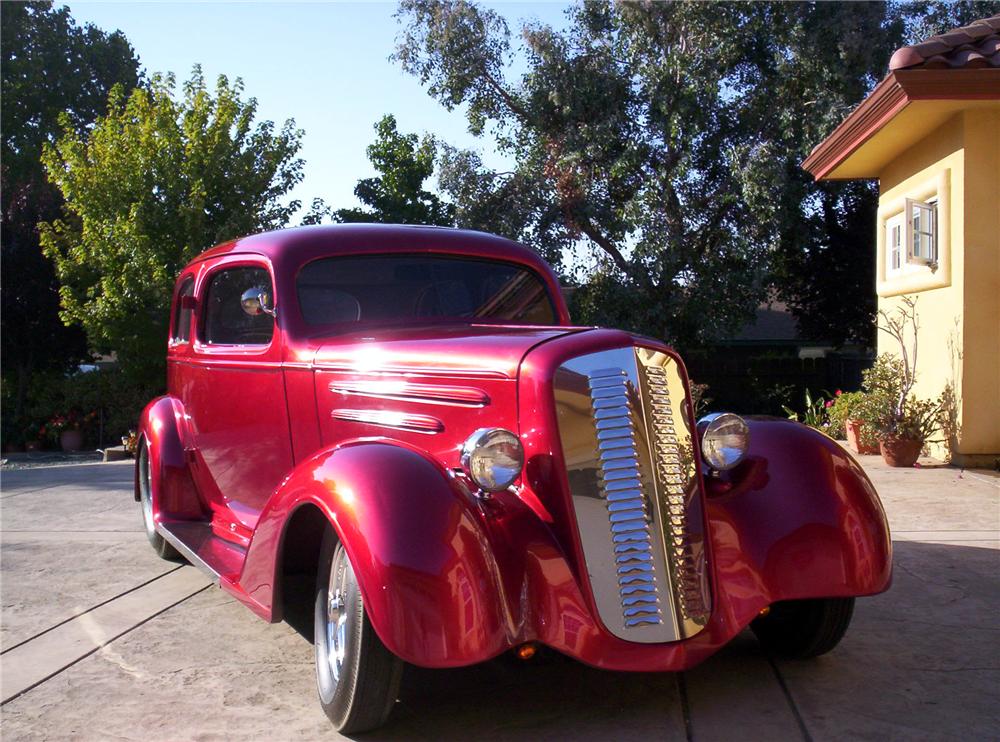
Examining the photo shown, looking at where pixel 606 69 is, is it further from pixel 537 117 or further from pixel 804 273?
pixel 804 273

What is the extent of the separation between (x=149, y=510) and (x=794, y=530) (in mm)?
4101

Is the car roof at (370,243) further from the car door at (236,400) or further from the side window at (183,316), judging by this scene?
the side window at (183,316)

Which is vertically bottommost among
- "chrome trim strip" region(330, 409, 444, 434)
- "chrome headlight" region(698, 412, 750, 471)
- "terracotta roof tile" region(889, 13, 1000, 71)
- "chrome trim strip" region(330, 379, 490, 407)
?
"chrome headlight" region(698, 412, 750, 471)

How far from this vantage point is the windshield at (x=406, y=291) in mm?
4409

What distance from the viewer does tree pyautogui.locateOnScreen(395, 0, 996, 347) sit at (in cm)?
1709

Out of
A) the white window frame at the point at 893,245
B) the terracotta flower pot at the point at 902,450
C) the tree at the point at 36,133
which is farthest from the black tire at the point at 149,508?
the tree at the point at 36,133

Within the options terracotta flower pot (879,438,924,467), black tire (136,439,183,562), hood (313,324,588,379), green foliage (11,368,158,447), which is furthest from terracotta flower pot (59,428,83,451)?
hood (313,324,588,379)

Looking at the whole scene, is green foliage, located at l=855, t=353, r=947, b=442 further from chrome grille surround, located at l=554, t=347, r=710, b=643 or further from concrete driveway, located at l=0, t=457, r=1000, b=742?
chrome grille surround, located at l=554, t=347, r=710, b=643

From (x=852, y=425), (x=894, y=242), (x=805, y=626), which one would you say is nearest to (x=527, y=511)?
(x=805, y=626)

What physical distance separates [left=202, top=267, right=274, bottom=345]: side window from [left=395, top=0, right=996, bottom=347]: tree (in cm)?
1268

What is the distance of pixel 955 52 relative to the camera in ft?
25.1

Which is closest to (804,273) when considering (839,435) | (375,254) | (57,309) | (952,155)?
(839,435)

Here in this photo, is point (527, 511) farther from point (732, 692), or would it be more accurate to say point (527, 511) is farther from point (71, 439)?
point (71, 439)

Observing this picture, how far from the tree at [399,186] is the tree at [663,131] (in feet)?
10.3
